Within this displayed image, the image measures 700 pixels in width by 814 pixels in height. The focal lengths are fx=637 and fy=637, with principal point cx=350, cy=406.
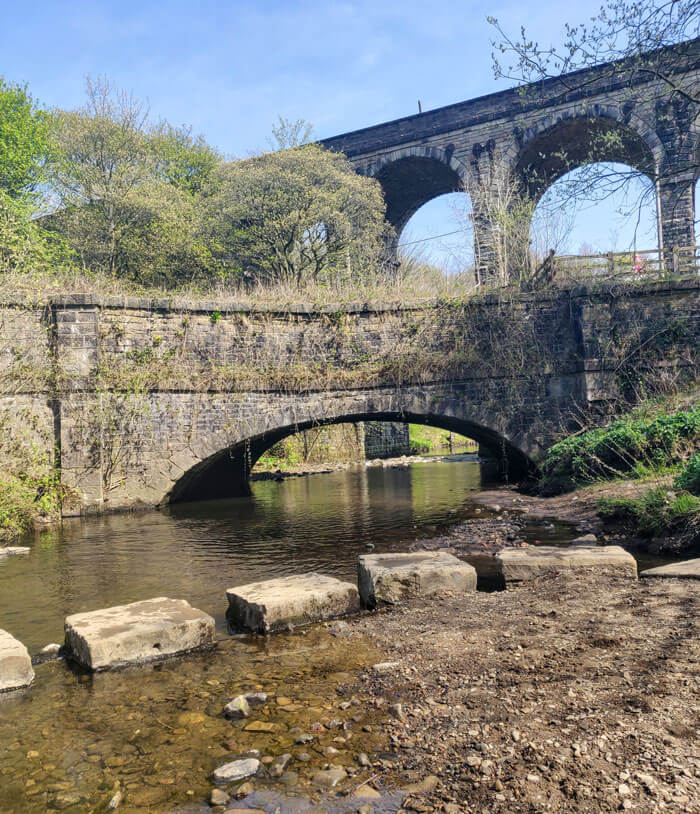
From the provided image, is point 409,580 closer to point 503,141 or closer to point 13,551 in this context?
point 13,551

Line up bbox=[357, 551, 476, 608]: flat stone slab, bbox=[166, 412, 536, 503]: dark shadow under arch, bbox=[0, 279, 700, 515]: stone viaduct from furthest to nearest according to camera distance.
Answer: bbox=[166, 412, 536, 503]: dark shadow under arch < bbox=[0, 279, 700, 515]: stone viaduct < bbox=[357, 551, 476, 608]: flat stone slab

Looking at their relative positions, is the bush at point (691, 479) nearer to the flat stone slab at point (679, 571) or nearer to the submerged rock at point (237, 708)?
the flat stone slab at point (679, 571)

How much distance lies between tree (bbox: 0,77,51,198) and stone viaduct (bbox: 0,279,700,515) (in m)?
17.9

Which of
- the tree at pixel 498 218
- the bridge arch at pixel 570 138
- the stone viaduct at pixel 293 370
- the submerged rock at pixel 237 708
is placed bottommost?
the submerged rock at pixel 237 708

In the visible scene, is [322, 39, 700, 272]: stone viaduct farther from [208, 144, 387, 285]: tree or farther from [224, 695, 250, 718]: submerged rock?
[224, 695, 250, 718]: submerged rock

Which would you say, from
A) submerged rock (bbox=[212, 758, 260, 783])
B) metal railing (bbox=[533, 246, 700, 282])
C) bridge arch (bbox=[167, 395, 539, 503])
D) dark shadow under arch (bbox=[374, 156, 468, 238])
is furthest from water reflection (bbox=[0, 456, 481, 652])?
dark shadow under arch (bbox=[374, 156, 468, 238])

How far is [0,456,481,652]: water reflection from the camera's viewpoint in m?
6.81

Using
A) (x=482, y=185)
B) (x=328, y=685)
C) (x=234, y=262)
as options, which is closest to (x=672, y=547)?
(x=328, y=685)

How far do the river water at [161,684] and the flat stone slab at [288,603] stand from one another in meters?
0.21

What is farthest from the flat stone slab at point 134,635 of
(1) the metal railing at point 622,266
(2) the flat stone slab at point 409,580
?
(1) the metal railing at point 622,266

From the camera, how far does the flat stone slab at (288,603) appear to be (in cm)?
511

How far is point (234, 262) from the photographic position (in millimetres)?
24594

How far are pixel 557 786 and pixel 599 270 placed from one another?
15.3 m

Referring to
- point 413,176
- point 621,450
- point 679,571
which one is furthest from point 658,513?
point 413,176
